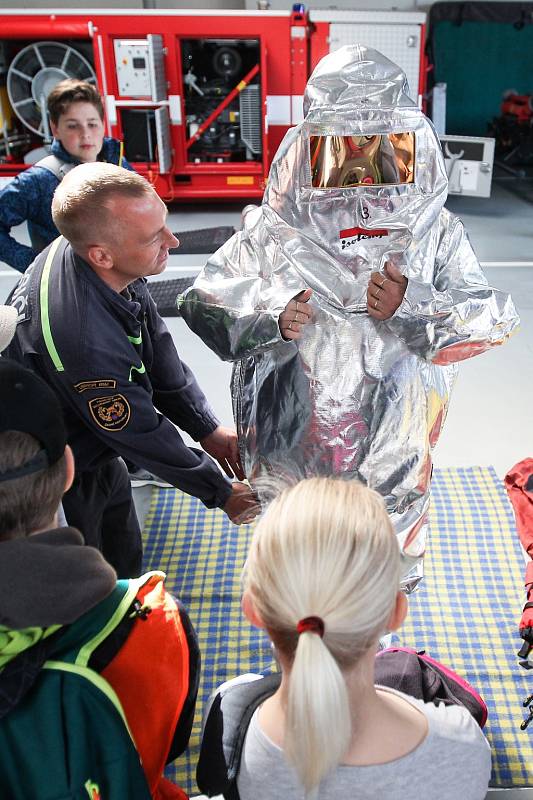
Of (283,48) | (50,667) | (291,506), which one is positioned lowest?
(50,667)

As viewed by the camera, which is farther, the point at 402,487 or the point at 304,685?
the point at 402,487

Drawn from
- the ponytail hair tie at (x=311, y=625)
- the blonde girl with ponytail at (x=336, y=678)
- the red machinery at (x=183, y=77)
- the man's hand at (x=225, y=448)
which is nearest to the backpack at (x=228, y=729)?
the blonde girl with ponytail at (x=336, y=678)

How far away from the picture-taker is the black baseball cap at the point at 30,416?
42.2 inches

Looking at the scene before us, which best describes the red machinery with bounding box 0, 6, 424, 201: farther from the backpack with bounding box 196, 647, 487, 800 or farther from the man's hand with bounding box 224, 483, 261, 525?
the backpack with bounding box 196, 647, 487, 800

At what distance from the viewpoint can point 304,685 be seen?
88cm

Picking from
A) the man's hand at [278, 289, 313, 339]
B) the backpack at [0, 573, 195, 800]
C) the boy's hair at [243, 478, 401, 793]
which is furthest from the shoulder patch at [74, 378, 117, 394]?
the boy's hair at [243, 478, 401, 793]

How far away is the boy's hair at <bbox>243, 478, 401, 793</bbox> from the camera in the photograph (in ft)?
2.89

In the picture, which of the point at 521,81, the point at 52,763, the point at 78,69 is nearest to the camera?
the point at 52,763

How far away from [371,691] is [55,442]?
2.07 ft

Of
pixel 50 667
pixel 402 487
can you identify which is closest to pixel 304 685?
pixel 50 667

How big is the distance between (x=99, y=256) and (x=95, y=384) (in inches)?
13.8

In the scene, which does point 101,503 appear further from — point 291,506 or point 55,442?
point 291,506

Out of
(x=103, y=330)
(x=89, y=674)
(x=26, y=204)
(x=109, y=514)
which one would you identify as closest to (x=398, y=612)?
(x=89, y=674)

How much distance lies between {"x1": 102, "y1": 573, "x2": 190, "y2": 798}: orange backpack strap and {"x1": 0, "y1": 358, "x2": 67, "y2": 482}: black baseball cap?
0.29m
